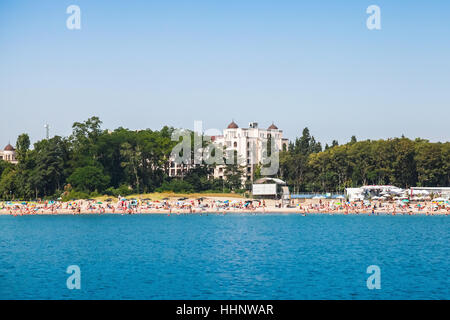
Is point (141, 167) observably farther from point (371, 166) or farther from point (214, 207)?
point (371, 166)

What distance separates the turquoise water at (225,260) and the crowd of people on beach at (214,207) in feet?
53.8

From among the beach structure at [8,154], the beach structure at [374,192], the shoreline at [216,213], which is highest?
the beach structure at [8,154]

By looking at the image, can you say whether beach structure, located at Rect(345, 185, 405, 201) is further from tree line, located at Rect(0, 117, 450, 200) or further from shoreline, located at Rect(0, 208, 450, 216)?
tree line, located at Rect(0, 117, 450, 200)

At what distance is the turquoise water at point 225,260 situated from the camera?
32062mm

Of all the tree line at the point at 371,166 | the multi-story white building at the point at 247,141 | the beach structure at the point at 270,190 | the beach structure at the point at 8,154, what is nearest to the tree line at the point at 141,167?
the tree line at the point at 371,166

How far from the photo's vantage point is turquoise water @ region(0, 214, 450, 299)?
32062mm

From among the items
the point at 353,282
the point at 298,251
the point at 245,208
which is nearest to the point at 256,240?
the point at 298,251

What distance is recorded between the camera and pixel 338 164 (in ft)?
416

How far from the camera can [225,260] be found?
43.1 m

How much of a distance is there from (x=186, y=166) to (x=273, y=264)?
88.8 meters

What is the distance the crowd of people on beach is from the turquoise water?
16.4 meters

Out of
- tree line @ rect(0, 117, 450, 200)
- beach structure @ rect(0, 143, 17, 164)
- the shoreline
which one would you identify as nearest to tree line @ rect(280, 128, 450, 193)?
tree line @ rect(0, 117, 450, 200)

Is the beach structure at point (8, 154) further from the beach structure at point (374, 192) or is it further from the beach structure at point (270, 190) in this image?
the beach structure at point (374, 192)
